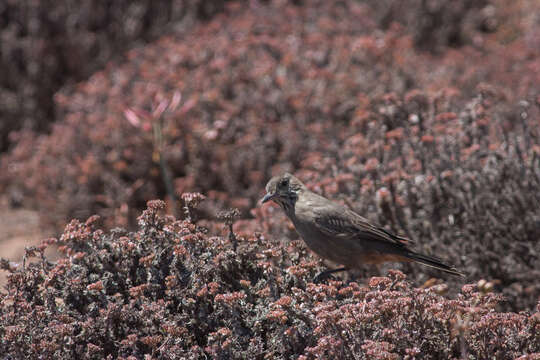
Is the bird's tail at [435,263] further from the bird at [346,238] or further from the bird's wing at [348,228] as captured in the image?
the bird's wing at [348,228]

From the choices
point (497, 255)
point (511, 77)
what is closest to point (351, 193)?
point (497, 255)

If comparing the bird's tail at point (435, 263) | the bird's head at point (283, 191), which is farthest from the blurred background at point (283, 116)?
the bird's tail at point (435, 263)

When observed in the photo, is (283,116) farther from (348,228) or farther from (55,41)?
(55,41)

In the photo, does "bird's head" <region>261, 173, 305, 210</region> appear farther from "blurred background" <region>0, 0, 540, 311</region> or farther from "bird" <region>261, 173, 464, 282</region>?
"blurred background" <region>0, 0, 540, 311</region>

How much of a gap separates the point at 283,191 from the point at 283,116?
7.92 ft

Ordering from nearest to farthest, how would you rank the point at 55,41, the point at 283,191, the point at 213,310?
the point at 213,310 < the point at 283,191 < the point at 55,41

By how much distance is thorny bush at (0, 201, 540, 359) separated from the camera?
2.68 m

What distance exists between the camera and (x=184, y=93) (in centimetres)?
656

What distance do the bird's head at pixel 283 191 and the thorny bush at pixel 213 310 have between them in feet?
1.70

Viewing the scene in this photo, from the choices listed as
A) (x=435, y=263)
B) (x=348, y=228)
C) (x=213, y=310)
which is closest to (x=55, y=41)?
(x=348, y=228)

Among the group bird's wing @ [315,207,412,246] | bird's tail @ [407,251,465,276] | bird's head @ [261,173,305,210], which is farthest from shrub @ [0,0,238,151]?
bird's tail @ [407,251,465,276]

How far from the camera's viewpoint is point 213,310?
3.09 meters

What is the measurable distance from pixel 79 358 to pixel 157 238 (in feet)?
2.41

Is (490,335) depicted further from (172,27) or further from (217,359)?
(172,27)
